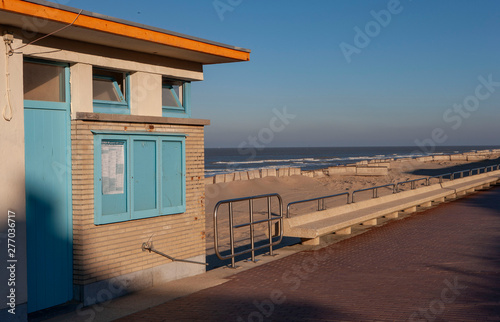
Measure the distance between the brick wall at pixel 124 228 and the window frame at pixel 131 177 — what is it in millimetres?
68

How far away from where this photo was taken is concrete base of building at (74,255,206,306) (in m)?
6.76

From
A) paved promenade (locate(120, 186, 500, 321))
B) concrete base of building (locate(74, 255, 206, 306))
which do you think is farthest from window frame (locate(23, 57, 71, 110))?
paved promenade (locate(120, 186, 500, 321))

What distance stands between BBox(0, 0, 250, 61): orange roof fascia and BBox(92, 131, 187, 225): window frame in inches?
51.1

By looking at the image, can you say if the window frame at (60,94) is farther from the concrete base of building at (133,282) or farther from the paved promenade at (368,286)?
the paved promenade at (368,286)

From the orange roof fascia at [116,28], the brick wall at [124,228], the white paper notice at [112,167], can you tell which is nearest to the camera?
the orange roof fascia at [116,28]

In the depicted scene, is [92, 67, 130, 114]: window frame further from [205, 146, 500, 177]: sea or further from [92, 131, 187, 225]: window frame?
[205, 146, 500, 177]: sea

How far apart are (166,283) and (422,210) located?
1095 centimetres

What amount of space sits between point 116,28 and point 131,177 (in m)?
2.02

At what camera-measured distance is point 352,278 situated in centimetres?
798

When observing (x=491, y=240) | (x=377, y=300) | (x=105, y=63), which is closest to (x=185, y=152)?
(x=105, y=63)

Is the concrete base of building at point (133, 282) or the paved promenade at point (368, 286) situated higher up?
the concrete base of building at point (133, 282)

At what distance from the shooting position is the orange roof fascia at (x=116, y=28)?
5340 millimetres

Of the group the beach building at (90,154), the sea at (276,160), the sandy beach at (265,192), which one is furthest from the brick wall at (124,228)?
the sea at (276,160)

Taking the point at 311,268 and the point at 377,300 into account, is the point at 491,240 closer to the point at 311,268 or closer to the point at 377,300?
the point at 311,268
